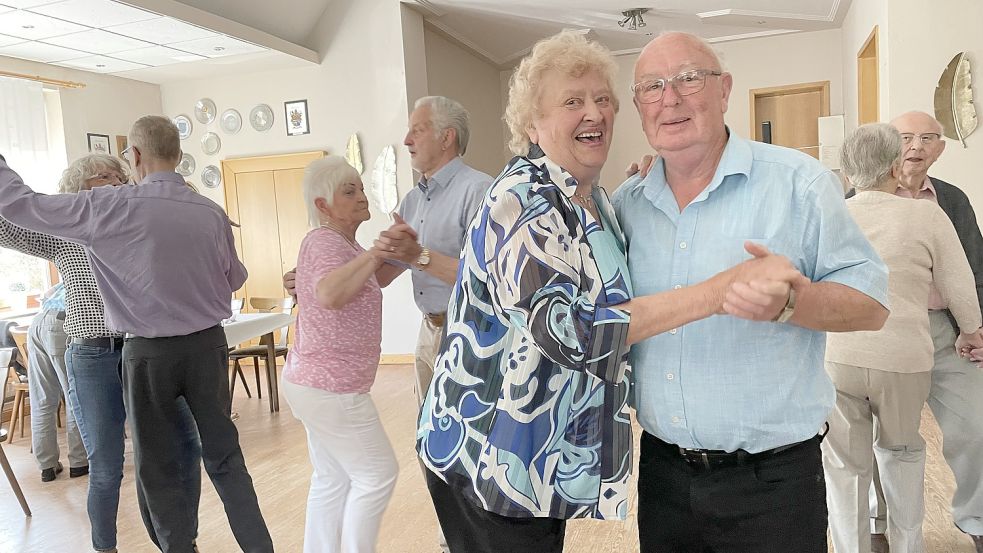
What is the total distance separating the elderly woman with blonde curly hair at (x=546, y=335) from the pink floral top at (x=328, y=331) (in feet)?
2.87

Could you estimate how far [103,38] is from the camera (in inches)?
235

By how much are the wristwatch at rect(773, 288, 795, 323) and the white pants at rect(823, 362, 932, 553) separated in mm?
1450

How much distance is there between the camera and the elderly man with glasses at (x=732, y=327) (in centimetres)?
130

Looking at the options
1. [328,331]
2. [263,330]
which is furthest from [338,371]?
[263,330]

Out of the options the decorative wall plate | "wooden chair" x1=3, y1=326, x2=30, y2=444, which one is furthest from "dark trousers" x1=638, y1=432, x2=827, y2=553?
the decorative wall plate

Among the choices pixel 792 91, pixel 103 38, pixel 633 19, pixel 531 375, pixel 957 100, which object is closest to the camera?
pixel 531 375

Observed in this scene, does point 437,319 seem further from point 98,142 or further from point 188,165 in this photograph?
point 188,165

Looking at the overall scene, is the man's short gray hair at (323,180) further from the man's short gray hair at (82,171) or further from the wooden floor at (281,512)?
the wooden floor at (281,512)

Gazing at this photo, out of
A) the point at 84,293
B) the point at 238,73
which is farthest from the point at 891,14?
the point at 238,73

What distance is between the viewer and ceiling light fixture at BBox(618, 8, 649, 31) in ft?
24.2

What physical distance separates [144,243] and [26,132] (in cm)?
525

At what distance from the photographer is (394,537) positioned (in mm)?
3123

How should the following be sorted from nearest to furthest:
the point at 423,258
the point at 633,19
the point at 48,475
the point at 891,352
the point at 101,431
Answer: the point at 423,258 < the point at 891,352 < the point at 101,431 < the point at 48,475 < the point at 633,19

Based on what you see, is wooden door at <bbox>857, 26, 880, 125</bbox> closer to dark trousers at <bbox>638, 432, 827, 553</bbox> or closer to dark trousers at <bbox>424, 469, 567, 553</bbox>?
dark trousers at <bbox>638, 432, 827, 553</bbox>
